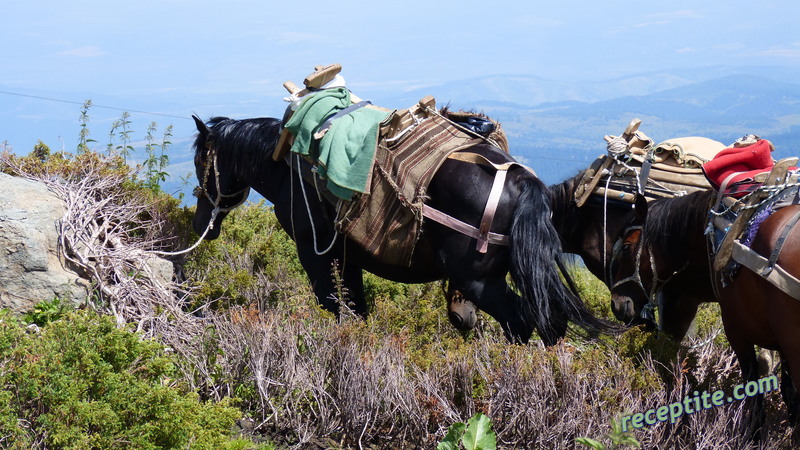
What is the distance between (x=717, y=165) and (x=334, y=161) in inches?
84.0

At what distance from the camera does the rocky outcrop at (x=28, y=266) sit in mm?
4930

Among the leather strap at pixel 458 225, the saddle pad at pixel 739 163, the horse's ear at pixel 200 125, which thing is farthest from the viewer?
the horse's ear at pixel 200 125

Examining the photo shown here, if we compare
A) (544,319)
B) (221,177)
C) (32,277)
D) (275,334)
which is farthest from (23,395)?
(221,177)

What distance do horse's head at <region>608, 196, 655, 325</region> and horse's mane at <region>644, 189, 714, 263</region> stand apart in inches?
3.4

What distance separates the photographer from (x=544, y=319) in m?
4.24

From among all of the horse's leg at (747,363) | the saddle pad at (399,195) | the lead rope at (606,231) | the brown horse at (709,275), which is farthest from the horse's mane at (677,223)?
the saddle pad at (399,195)

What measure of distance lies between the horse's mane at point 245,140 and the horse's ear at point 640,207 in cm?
247

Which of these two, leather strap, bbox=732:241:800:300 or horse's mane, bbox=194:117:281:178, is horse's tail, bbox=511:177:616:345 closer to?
leather strap, bbox=732:241:800:300

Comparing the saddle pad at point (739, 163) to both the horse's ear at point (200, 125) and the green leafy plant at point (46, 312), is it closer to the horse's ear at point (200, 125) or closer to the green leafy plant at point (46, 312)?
the horse's ear at point (200, 125)

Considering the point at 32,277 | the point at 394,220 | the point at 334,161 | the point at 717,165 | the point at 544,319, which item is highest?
the point at 717,165

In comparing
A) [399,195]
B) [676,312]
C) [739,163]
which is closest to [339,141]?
[399,195]

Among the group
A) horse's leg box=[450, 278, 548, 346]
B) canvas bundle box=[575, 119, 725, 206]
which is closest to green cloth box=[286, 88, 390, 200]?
horse's leg box=[450, 278, 548, 346]

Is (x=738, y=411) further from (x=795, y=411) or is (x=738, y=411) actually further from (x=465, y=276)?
(x=465, y=276)

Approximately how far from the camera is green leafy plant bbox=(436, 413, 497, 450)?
327 cm
